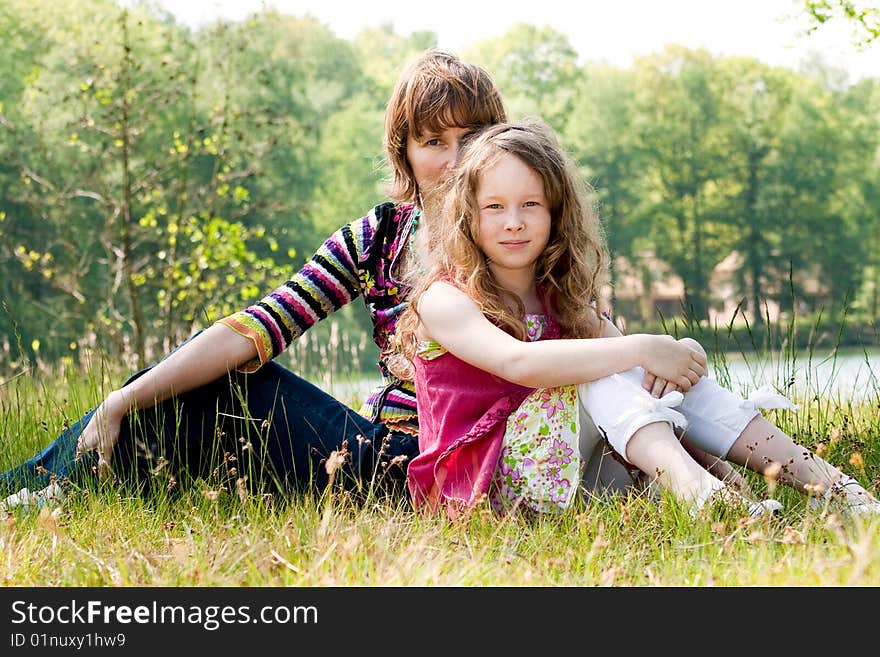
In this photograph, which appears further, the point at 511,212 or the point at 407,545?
the point at 511,212

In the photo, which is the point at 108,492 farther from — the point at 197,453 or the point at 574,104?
the point at 574,104

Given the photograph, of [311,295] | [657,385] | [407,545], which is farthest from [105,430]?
[657,385]

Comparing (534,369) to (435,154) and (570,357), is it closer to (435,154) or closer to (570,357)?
(570,357)

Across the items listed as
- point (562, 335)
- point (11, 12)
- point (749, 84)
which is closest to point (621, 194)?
point (749, 84)

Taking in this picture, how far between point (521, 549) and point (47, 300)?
17.1 meters

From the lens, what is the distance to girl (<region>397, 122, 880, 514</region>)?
7.45ft

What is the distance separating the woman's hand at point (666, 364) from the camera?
2273mm

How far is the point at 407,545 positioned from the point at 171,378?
2.62 ft

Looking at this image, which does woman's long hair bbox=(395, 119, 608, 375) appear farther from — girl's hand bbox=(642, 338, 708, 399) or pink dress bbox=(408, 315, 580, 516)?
girl's hand bbox=(642, 338, 708, 399)

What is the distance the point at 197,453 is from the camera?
2.70m

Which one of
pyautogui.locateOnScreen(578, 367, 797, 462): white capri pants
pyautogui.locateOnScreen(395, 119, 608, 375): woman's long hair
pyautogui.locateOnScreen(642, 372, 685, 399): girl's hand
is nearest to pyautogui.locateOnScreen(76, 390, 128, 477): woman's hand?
pyautogui.locateOnScreen(395, 119, 608, 375): woman's long hair

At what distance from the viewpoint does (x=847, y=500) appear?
2.27 meters

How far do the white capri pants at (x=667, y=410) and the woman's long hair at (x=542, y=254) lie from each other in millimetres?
254

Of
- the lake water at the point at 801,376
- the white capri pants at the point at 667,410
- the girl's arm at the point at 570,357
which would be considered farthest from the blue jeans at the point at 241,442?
the lake water at the point at 801,376
